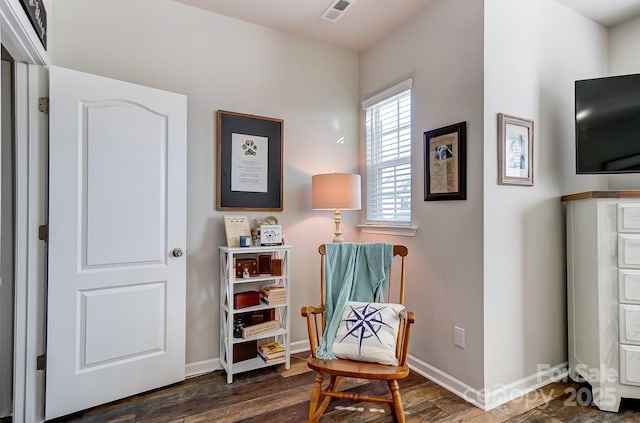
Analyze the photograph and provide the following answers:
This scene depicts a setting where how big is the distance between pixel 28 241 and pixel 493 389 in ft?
8.96

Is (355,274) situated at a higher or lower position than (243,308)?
higher

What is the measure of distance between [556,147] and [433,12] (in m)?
1.28

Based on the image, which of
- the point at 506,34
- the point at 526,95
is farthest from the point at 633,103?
the point at 506,34

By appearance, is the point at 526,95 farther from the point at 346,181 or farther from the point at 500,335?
the point at 500,335

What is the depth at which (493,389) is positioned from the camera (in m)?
1.93

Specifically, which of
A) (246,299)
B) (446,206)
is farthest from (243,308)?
(446,206)

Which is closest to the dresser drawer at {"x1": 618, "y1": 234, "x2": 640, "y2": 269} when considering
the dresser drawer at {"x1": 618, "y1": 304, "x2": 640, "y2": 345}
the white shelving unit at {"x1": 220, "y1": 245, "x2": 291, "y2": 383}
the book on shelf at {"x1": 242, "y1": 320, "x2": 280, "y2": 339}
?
the dresser drawer at {"x1": 618, "y1": 304, "x2": 640, "y2": 345}

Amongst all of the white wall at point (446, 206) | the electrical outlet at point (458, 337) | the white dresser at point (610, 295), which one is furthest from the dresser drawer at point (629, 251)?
the electrical outlet at point (458, 337)

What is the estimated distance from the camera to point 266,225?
2.36 m

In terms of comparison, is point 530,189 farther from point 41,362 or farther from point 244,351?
point 41,362

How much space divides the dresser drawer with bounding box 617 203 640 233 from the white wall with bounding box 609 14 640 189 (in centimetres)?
82

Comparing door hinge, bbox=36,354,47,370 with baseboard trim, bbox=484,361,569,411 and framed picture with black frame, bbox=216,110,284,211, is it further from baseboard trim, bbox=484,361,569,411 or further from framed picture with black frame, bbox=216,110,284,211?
baseboard trim, bbox=484,361,569,411

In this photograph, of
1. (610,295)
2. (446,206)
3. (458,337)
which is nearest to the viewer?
(610,295)

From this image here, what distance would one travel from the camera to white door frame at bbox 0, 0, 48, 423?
1.71 m
